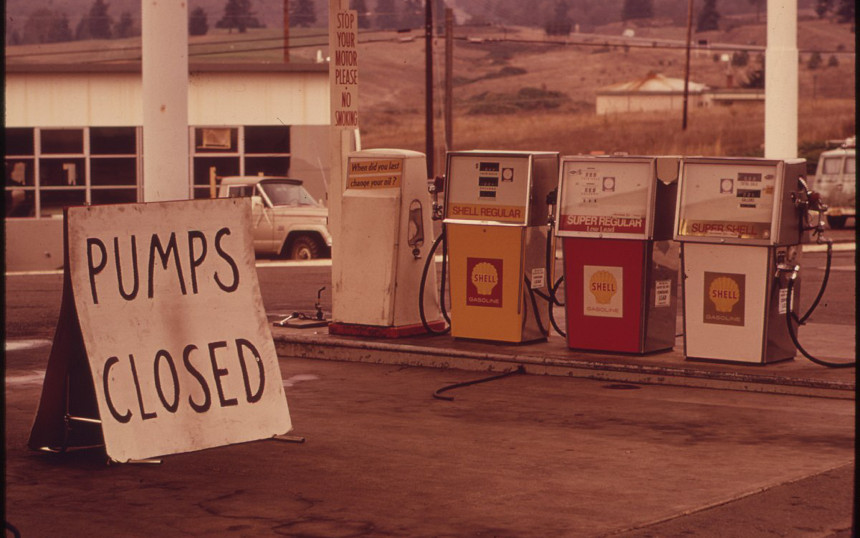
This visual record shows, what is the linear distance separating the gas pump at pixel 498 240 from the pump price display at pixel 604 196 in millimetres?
349

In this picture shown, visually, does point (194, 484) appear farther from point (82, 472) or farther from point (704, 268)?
point (704, 268)

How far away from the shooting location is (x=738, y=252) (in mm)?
10422

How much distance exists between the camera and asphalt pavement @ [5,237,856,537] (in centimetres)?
656

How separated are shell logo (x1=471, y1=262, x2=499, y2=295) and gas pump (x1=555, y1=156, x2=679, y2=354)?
0.68 meters

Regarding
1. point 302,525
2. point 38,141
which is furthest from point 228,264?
point 38,141

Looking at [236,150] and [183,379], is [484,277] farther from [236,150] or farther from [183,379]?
[236,150]

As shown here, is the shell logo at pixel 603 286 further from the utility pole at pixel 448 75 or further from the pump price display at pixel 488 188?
the utility pole at pixel 448 75

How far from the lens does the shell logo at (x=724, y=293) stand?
34.3ft

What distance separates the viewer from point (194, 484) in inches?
290

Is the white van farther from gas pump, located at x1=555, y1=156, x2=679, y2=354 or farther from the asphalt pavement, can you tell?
gas pump, located at x1=555, y1=156, x2=679, y2=354

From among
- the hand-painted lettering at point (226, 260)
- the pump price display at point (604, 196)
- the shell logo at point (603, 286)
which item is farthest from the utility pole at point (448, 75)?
the hand-painted lettering at point (226, 260)

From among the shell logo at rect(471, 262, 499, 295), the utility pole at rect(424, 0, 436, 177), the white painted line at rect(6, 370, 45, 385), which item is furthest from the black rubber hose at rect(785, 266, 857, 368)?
the utility pole at rect(424, 0, 436, 177)

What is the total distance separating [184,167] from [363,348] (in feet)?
8.55

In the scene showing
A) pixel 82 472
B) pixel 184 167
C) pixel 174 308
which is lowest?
pixel 82 472
